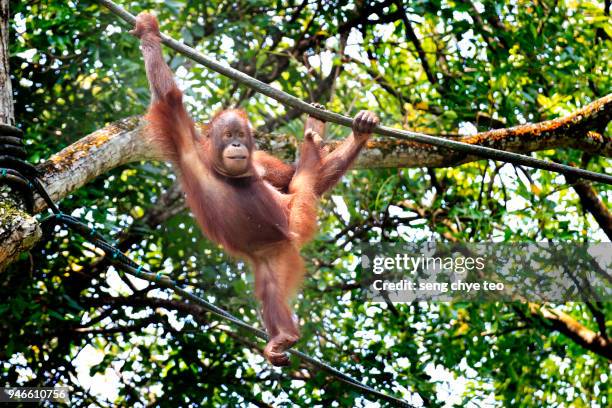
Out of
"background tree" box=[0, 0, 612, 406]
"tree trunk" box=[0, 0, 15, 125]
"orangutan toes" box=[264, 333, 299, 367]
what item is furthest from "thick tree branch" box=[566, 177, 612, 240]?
"tree trunk" box=[0, 0, 15, 125]

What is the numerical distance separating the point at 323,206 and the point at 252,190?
256 centimetres

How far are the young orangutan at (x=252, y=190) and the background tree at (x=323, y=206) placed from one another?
0.75 metres

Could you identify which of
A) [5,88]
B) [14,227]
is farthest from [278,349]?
[5,88]

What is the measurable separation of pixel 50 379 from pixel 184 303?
3.69ft

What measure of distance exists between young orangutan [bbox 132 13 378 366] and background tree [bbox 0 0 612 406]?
75 cm

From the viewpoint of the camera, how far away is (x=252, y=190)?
15.5ft

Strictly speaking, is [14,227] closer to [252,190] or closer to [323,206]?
[252,190]

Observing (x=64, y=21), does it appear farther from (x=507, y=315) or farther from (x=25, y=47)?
(x=507, y=315)

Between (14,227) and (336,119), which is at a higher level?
(336,119)

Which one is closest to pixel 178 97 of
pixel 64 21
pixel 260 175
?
pixel 260 175

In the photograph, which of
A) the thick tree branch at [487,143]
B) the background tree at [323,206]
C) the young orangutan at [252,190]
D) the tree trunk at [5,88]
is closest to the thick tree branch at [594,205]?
the background tree at [323,206]

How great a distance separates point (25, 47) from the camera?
6062 millimetres

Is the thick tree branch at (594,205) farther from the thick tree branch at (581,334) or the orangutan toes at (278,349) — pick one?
the orangutan toes at (278,349)

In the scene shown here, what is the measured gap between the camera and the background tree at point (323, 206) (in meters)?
6.16
